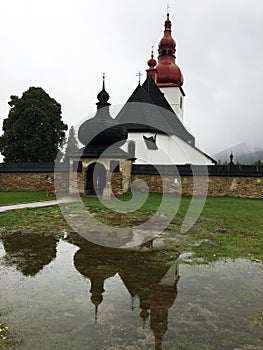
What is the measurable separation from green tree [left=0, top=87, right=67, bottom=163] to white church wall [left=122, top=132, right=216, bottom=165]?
33.0ft

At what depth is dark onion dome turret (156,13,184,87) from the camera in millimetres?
37375

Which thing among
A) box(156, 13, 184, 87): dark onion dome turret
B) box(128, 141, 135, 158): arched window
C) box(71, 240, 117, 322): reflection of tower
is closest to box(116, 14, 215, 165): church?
box(128, 141, 135, 158): arched window

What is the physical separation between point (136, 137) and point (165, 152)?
2.71 metres

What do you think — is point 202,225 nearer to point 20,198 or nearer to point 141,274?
point 141,274

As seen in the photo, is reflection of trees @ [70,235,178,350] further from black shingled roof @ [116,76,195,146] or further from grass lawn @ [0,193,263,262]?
black shingled roof @ [116,76,195,146]

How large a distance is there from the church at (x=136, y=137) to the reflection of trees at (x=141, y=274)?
9394 millimetres

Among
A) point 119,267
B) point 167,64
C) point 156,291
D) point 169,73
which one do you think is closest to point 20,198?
point 119,267

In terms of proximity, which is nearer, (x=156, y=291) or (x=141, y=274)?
(x=156, y=291)

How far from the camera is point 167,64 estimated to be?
37594 millimetres

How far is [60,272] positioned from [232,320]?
121 inches

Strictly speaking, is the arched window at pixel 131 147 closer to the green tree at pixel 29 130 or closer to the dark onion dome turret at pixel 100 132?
the dark onion dome turret at pixel 100 132

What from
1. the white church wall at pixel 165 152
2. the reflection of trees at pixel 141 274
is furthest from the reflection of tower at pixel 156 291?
the white church wall at pixel 165 152

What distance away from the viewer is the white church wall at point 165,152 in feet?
75.5

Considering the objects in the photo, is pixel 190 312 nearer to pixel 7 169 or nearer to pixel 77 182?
pixel 77 182
